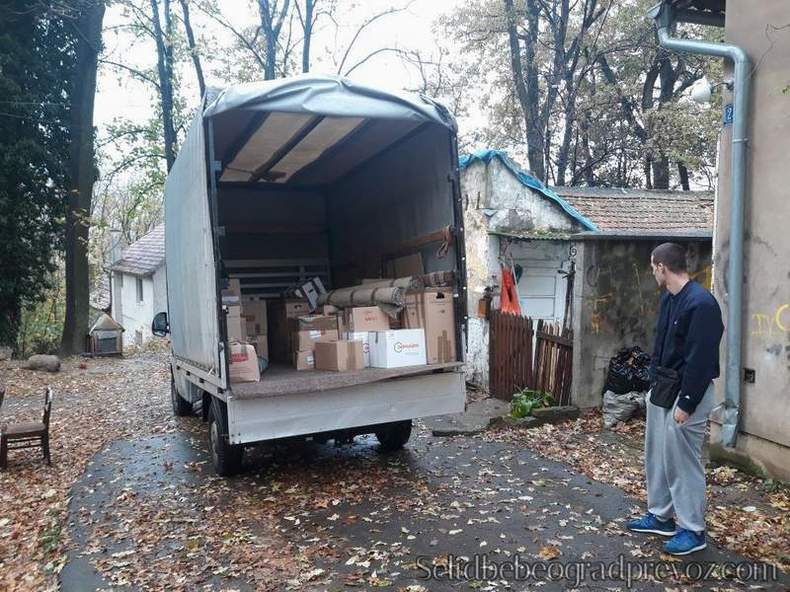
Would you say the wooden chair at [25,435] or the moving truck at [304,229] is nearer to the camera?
the moving truck at [304,229]

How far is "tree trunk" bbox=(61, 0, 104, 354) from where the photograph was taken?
55.7ft

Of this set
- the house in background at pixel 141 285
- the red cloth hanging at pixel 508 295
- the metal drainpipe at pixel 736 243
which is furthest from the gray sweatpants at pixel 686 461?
the house in background at pixel 141 285

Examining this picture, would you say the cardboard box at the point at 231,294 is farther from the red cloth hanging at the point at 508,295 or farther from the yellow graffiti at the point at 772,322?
the red cloth hanging at the point at 508,295

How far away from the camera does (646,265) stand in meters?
8.03

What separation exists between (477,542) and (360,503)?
121cm

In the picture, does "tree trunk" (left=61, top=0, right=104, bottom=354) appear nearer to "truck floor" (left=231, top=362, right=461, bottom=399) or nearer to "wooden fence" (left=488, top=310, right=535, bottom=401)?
"wooden fence" (left=488, top=310, right=535, bottom=401)

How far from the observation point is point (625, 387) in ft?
24.3

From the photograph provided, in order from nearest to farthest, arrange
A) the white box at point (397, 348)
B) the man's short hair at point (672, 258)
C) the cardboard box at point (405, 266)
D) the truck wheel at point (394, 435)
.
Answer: the man's short hair at point (672, 258)
the white box at point (397, 348)
the truck wheel at point (394, 435)
the cardboard box at point (405, 266)

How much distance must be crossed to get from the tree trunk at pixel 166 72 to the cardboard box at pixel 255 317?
11671 millimetres

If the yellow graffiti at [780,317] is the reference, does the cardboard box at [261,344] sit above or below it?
below

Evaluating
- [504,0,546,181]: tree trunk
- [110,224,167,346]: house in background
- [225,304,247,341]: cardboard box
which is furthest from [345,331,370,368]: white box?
[110,224,167,346]: house in background

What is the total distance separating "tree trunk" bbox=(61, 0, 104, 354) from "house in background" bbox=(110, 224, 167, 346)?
4.74m

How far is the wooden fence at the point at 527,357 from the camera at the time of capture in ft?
26.1

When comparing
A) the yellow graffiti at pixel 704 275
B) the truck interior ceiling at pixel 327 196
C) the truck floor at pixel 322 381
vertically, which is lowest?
the truck floor at pixel 322 381
